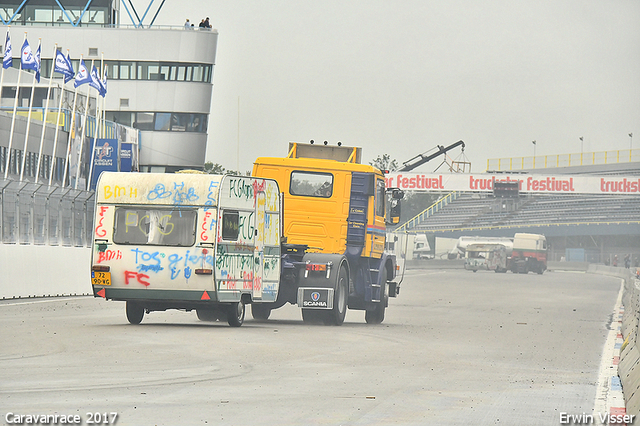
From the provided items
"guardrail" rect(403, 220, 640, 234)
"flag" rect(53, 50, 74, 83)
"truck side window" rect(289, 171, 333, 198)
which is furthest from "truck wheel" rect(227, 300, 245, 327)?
"guardrail" rect(403, 220, 640, 234)

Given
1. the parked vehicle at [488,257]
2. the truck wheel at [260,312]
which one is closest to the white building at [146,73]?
the parked vehicle at [488,257]

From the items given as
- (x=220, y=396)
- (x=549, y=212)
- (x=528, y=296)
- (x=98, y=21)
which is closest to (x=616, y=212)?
(x=549, y=212)

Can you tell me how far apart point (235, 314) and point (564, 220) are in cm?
8630

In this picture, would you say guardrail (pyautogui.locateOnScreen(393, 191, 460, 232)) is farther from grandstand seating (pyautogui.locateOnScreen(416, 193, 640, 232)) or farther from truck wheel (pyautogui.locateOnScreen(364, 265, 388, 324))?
truck wheel (pyautogui.locateOnScreen(364, 265, 388, 324))

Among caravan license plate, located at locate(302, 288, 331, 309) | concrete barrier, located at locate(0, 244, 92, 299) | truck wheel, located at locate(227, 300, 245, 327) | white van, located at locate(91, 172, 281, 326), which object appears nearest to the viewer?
white van, located at locate(91, 172, 281, 326)

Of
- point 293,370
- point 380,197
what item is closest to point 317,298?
point 380,197

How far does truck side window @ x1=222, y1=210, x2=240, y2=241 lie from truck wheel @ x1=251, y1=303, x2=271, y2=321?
3.64 metres

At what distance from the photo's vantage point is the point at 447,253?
104 meters

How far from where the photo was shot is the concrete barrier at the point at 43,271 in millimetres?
26062

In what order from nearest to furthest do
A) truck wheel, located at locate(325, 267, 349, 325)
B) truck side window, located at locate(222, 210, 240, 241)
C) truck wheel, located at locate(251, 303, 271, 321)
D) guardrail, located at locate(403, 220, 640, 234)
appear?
truck side window, located at locate(222, 210, 240, 241), truck wheel, located at locate(325, 267, 349, 325), truck wheel, located at locate(251, 303, 271, 321), guardrail, located at locate(403, 220, 640, 234)

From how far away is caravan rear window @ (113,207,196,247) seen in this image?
17297 millimetres

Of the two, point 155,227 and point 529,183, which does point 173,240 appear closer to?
point 155,227

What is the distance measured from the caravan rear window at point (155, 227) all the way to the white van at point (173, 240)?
0.7 inches

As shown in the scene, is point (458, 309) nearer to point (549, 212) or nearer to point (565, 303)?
point (565, 303)
